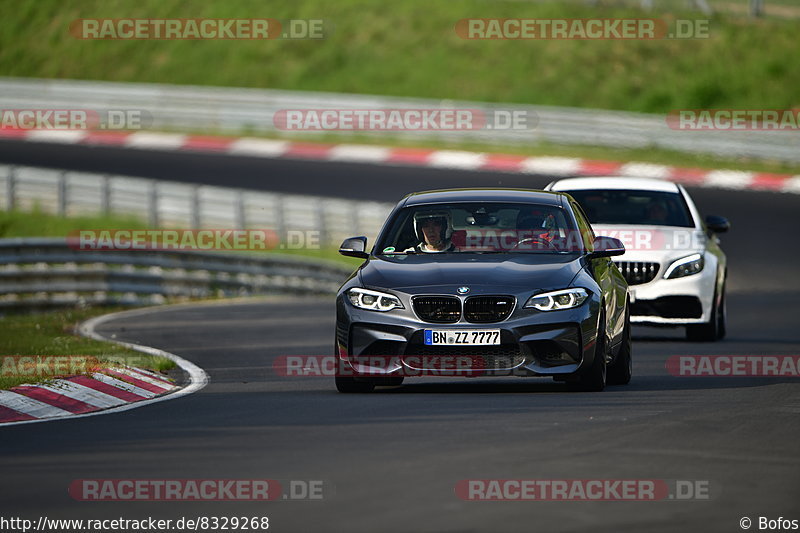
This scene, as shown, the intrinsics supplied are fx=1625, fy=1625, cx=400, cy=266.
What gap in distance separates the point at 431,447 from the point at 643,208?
9392 millimetres

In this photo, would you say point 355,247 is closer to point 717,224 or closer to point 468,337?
point 468,337

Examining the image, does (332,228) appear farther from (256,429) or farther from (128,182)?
(256,429)

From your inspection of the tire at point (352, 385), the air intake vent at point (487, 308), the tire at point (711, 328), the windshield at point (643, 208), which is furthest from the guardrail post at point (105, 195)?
the air intake vent at point (487, 308)

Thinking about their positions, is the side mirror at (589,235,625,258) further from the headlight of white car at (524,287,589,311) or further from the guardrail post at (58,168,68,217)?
the guardrail post at (58,168,68,217)

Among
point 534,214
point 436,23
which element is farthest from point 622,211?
point 436,23

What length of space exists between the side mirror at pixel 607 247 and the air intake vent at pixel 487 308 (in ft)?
3.93

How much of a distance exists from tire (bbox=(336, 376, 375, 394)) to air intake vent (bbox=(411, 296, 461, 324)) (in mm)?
741

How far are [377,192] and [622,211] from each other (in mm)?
17119

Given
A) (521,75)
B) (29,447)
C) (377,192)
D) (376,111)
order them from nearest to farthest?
(29,447) < (377,192) < (376,111) < (521,75)

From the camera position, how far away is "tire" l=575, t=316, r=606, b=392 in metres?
11.0

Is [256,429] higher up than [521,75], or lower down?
lower down

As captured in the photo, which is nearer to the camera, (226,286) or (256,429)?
(256,429)

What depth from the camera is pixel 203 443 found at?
340 inches

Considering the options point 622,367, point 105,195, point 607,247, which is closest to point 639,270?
point 622,367
